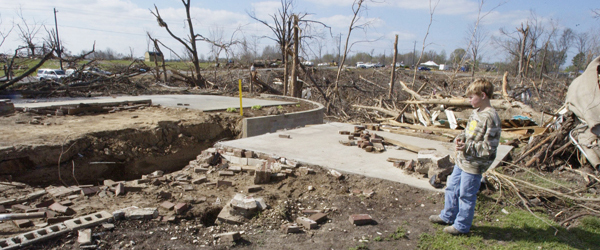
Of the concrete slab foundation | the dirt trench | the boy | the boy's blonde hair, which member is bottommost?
the dirt trench

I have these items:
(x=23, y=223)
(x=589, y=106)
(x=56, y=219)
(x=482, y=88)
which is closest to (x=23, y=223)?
(x=23, y=223)

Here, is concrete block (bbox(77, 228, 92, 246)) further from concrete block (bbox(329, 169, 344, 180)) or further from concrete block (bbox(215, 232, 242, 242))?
concrete block (bbox(329, 169, 344, 180))

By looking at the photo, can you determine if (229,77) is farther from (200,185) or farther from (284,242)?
(284,242)

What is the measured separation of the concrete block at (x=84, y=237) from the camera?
3.46m

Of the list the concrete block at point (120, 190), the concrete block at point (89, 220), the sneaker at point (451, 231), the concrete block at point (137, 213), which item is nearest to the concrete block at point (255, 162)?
the concrete block at point (120, 190)

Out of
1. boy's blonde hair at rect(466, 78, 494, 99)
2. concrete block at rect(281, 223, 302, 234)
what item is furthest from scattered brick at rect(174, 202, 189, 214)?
boy's blonde hair at rect(466, 78, 494, 99)

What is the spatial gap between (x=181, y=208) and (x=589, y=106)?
652 cm

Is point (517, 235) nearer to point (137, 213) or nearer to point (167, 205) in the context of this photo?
point (167, 205)

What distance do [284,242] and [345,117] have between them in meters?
10.6

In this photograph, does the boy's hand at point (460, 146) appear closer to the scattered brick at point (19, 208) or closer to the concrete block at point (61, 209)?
the concrete block at point (61, 209)

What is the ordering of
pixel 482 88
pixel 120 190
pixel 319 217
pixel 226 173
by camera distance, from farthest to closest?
pixel 226 173
pixel 120 190
pixel 319 217
pixel 482 88

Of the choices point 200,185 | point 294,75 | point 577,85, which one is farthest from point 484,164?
point 294,75

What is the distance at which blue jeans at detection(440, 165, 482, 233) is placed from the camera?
3598 millimetres

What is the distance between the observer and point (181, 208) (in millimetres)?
4297
